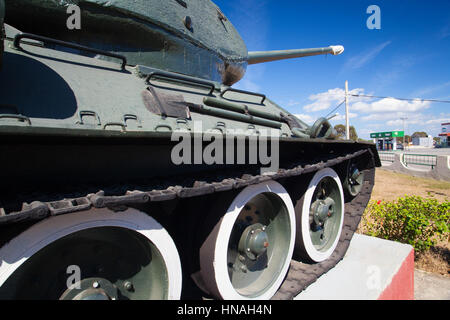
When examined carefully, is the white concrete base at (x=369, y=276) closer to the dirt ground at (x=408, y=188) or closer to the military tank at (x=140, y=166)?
the military tank at (x=140, y=166)

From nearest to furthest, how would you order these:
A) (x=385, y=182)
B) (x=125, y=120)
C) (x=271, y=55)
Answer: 1. (x=125, y=120)
2. (x=271, y=55)
3. (x=385, y=182)

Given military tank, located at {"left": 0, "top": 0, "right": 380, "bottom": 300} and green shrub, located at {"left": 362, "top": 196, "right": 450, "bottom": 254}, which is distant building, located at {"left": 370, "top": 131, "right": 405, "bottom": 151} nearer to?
green shrub, located at {"left": 362, "top": 196, "right": 450, "bottom": 254}

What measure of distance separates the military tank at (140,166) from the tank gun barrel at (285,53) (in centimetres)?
106

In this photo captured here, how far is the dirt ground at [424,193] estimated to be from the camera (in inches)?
165

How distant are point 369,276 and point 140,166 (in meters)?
2.67

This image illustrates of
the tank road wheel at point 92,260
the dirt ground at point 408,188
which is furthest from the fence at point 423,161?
the tank road wheel at point 92,260

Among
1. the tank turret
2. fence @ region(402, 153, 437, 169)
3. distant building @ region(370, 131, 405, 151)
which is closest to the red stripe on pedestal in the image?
the tank turret

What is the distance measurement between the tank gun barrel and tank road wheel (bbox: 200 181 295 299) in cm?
254

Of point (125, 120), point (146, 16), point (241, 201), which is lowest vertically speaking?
point (241, 201)
